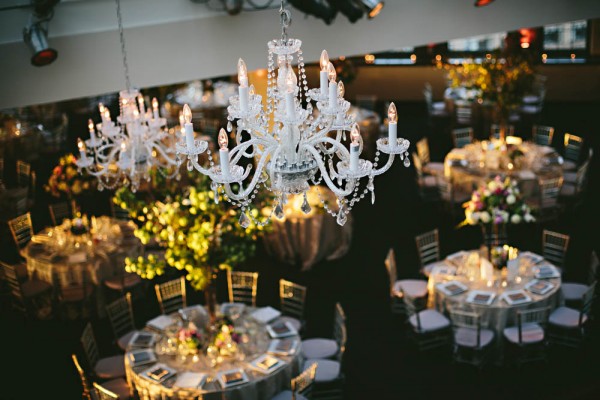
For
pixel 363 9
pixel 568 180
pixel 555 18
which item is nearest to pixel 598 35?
pixel 568 180

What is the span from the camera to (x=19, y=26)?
25.2 ft

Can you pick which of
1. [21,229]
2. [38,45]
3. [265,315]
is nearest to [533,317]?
[265,315]

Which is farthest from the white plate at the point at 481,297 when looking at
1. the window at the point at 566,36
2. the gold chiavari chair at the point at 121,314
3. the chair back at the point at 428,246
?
the window at the point at 566,36

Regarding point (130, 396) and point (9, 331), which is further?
point (9, 331)

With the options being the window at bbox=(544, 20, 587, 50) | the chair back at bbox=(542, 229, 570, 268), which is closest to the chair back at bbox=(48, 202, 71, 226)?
the chair back at bbox=(542, 229, 570, 268)

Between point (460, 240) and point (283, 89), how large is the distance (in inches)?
313

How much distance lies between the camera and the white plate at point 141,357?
27.6ft

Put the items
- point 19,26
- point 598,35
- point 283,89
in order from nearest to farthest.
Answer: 1. point 283,89
2. point 19,26
3. point 598,35

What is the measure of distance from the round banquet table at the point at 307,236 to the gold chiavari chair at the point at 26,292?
316 cm

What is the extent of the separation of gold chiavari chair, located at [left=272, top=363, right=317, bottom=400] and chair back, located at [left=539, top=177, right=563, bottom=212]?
17.9 feet

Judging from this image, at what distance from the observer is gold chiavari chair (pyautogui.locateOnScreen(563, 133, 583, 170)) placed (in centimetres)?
A: 1324

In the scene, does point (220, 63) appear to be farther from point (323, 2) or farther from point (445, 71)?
point (445, 71)

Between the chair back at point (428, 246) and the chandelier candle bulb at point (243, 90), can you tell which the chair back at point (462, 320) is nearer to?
the chair back at point (428, 246)

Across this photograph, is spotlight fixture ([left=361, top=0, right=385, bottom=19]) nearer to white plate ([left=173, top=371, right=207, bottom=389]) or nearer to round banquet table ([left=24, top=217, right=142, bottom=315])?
white plate ([left=173, top=371, right=207, bottom=389])
